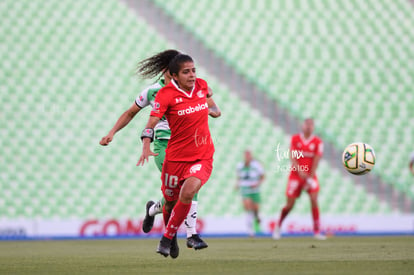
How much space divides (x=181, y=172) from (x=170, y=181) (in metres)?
0.20

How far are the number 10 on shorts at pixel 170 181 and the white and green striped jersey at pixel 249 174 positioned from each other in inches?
324

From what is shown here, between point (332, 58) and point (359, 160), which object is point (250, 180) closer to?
point (332, 58)

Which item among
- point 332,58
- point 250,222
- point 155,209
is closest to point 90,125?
point 250,222

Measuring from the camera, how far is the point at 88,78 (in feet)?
54.7

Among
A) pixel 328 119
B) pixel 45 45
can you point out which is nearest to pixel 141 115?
pixel 45 45

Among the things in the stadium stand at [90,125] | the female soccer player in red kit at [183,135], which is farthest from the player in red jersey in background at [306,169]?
the female soccer player in red kit at [183,135]

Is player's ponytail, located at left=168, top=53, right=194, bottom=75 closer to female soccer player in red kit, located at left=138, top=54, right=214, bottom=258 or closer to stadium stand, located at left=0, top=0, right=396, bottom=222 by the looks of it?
female soccer player in red kit, located at left=138, top=54, right=214, bottom=258

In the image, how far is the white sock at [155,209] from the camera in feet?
26.0

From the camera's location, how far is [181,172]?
667cm

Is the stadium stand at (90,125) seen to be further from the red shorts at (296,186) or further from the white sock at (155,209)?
the white sock at (155,209)

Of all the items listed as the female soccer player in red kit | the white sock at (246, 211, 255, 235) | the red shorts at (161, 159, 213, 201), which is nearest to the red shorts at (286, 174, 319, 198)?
the white sock at (246, 211, 255, 235)

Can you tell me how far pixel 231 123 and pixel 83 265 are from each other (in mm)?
10077

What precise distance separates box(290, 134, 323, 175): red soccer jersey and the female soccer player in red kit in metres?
5.72

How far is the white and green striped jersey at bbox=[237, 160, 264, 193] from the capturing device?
49.2ft
